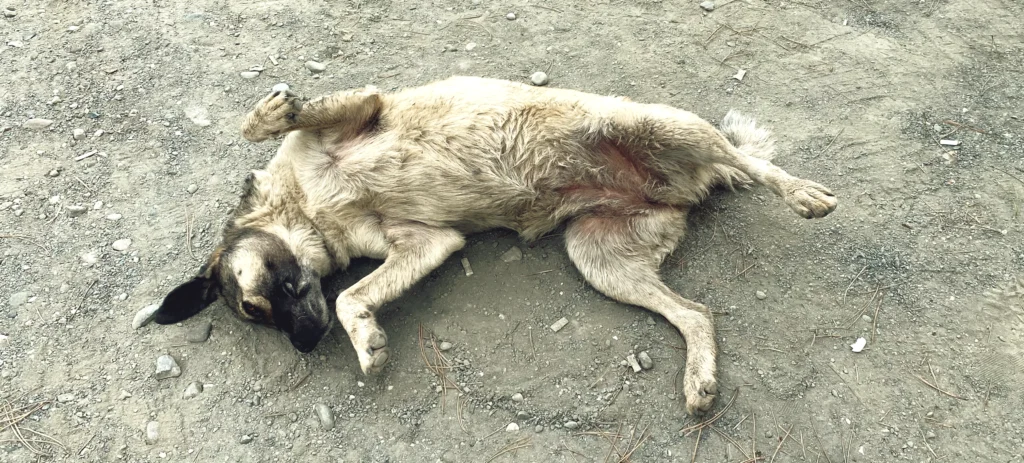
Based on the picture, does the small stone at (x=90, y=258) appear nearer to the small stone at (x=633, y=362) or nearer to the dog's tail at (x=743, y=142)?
the small stone at (x=633, y=362)

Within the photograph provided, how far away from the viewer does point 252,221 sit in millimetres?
4176

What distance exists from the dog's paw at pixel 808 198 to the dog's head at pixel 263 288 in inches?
116

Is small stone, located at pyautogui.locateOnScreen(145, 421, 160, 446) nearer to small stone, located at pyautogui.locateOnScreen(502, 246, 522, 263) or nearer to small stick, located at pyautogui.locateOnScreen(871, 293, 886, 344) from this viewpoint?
small stone, located at pyautogui.locateOnScreen(502, 246, 522, 263)

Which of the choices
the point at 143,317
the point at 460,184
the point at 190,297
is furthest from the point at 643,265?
the point at 143,317

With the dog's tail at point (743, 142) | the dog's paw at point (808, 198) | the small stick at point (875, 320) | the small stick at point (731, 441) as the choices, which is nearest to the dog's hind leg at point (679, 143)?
the dog's paw at point (808, 198)

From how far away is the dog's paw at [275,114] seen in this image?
405 cm

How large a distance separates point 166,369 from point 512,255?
2.26 m

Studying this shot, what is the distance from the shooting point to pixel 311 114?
4.11 metres

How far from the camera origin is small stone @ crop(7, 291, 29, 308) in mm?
4172

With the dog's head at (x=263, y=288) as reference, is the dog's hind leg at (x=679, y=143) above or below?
above

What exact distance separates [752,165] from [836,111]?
48.7 inches

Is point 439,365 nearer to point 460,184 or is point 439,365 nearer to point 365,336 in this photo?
point 365,336

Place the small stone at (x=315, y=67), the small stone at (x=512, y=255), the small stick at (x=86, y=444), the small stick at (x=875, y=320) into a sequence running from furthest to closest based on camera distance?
the small stone at (x=315, y=67), the small stone at (x=512, y=255), the small stick at (x=875, y=320), the small stick at (x=86, y=444)

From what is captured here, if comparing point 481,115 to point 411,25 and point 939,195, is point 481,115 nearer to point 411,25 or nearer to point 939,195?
point 411,25
